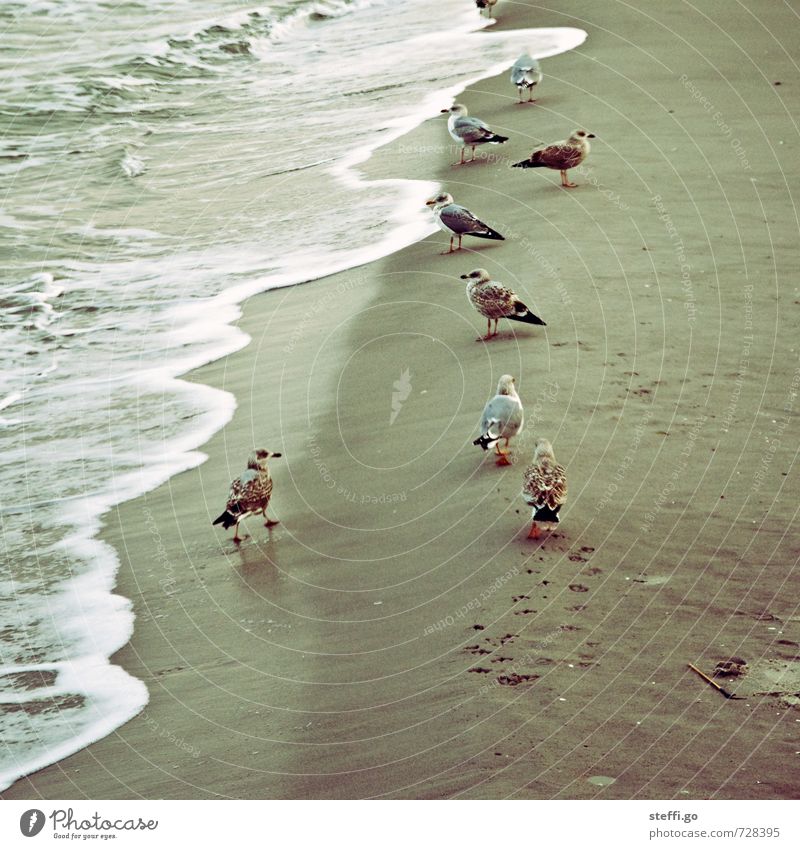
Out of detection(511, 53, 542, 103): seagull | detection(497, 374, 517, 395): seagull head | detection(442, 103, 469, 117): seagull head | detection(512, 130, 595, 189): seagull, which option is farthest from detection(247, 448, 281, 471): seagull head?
detection(511, 53, 542, 103): seagull

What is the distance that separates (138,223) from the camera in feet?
42.3

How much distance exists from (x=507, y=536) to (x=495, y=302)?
2515 millimetres

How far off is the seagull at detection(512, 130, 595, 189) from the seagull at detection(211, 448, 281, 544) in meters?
5.22

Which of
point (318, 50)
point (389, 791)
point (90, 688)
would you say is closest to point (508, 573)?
point (389, 791)

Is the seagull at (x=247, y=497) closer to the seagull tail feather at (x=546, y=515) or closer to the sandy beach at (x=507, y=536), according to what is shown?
the sandy beach at (x=507, y=536)

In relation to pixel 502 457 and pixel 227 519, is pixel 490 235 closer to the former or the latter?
pixel 502 457

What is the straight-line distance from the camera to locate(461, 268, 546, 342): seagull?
8.02m

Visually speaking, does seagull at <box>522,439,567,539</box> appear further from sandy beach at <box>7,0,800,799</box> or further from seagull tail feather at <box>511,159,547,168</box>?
seagull tail feather at <box>511,159,547,168</box>

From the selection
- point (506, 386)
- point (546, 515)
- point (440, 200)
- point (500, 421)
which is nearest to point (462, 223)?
point (440, 200)

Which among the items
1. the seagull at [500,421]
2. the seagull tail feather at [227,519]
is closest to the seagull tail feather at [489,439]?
the seagull at [500,421]

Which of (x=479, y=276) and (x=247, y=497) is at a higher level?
(x=479, y=276)

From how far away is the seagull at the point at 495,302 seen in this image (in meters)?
8.02

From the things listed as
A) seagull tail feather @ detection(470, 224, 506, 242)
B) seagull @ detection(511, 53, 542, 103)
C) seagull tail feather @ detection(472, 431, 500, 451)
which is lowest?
seagull tail feather @ detection(472, 431, 500, 451)
